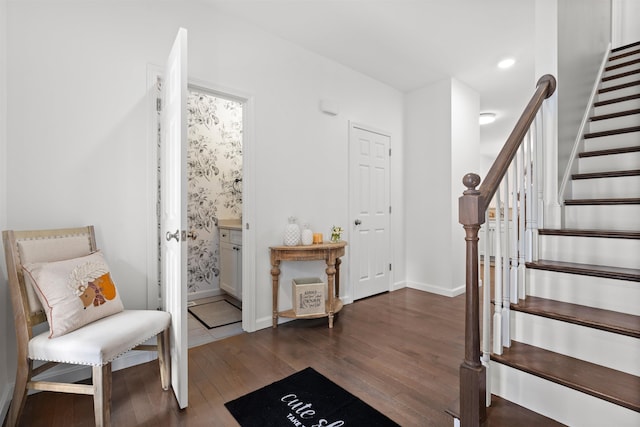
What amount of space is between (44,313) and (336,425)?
1.71 m

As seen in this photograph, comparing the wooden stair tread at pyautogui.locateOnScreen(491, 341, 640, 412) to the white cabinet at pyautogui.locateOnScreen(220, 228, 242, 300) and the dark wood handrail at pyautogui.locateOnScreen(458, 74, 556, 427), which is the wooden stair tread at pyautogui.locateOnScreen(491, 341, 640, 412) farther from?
the white cabinet at pyautogui.locateOnScreen(220, 228, 242, 300)

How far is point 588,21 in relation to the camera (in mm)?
2525

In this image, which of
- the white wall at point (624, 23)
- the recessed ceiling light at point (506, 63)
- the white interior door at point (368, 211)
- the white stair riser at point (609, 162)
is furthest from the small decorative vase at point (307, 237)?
the white wall at point (624, 23)

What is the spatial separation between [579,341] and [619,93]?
95.5 inches

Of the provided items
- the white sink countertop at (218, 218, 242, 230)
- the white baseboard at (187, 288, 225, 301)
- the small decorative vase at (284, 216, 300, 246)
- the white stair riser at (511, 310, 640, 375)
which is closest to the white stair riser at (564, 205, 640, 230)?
the white stair riser at (511, 310, 640, 375)

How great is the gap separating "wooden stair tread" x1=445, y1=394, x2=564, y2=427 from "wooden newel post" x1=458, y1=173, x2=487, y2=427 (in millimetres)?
38

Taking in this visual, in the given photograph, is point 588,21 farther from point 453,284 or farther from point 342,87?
point 453,284

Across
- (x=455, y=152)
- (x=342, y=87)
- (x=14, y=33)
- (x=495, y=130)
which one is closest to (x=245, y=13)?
(x=342, y=87)

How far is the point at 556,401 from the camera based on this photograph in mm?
1290

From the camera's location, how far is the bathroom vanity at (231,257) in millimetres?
3494

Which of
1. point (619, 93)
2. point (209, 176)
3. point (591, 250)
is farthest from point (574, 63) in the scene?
point (209, 176)

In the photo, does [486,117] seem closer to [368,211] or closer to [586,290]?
[368,211]

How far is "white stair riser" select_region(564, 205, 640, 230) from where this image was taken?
1.78 metres

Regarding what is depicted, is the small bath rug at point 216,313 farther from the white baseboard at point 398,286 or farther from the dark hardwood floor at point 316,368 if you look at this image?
the white baseboard at point 398,286
